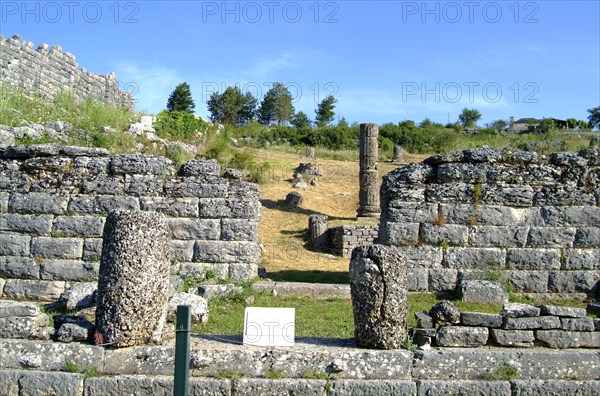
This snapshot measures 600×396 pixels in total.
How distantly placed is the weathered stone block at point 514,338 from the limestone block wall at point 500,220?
4.41 metres

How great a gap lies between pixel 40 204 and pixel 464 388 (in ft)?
28.3

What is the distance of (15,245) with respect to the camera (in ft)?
37.2

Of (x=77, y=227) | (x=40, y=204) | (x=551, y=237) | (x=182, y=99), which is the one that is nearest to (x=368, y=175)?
(x=551, y=237)

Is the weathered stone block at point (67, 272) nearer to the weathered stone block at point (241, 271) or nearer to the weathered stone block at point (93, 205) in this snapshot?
the weathered stone block at point (93, 205)

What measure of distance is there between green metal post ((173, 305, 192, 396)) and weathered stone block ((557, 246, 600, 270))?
8.25 metres

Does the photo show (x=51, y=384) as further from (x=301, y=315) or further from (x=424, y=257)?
(x=424, y=257)

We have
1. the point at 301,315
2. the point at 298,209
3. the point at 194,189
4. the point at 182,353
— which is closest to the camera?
the point at 182,353

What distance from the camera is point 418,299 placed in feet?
35.5

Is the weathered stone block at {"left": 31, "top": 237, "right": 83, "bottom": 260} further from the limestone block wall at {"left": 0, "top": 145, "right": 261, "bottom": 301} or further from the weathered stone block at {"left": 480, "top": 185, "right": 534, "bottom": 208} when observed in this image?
the weathered stone block at {"left": 480, "top": 185, "right": 534, "bottom": 208}

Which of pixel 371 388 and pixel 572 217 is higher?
pixel 572 217

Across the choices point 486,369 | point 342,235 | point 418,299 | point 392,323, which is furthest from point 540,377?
point 342,235

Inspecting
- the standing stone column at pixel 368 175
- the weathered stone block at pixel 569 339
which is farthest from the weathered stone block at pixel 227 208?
the standing stone column at pixel 368 175

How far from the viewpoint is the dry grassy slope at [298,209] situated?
1794 cm

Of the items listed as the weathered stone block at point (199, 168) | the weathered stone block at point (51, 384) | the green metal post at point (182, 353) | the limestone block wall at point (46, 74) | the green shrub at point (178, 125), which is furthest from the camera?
the limestone block wall at point (46, 74)
